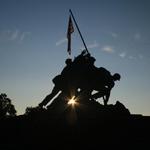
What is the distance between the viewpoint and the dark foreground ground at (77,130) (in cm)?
758

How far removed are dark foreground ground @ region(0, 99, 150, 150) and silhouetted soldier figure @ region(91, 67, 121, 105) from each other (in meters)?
2.05

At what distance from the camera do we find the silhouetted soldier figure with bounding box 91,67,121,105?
1030 cm

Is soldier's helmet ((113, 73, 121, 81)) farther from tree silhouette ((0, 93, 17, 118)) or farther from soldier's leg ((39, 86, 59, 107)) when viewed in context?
tree silhouette ((0, 93, 17, 118))

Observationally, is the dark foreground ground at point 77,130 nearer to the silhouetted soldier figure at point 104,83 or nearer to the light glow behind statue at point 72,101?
the light glow behind statue at point 72,101

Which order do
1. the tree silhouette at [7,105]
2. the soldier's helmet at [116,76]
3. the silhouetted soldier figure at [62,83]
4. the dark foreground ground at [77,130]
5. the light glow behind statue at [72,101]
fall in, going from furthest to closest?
the tree silhouette at [7,105] → the soldier's helmet at [116,76] → the silhouetted soldier figure at [62,83] → the light glow behind statue at [72,101] → the dark foreground ground at [77,130]

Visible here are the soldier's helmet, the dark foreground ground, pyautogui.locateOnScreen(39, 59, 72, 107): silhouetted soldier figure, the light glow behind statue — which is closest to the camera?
the dark foreground ground

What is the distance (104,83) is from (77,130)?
9.76 feet

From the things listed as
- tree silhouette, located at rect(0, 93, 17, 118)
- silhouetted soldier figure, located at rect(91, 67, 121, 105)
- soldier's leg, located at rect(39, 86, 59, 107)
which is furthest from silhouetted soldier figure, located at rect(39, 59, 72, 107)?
tree silhouette, located at rect(0, 93, 17, 118)

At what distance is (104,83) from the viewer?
33.9 ft

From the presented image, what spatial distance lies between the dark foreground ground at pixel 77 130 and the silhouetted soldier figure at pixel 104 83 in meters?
2.05

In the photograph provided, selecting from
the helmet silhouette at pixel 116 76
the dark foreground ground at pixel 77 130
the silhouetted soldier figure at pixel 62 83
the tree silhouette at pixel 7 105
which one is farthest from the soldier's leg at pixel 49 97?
the tree silhouette at pixel 7 105

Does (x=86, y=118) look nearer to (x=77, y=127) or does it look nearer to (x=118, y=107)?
(x=77, y=127)

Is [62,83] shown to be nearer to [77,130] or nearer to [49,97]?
[49,97]

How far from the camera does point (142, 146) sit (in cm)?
757
